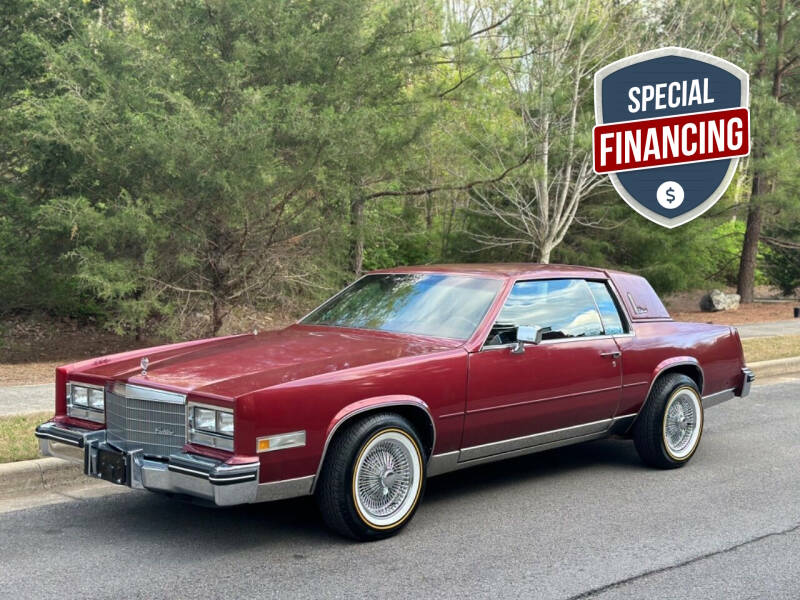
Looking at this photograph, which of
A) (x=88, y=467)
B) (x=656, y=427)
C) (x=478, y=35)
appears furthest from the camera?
(x=478, y=35)

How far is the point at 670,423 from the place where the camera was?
7.01 meters

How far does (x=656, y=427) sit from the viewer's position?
685cm

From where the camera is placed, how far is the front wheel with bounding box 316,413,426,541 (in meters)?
4.93

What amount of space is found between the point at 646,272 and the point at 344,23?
31.0 feet

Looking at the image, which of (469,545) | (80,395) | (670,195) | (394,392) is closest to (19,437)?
(80,395)

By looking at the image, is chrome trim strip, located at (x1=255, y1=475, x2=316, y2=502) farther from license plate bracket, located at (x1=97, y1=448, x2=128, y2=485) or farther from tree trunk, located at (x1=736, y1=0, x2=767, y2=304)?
tree trunk, located at (x1=736, y1=0, x2=767, y2=304)

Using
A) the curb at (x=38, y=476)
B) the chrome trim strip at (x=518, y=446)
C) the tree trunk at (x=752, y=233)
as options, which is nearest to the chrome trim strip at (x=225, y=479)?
the chrome trim strip at (x=518, y=446)

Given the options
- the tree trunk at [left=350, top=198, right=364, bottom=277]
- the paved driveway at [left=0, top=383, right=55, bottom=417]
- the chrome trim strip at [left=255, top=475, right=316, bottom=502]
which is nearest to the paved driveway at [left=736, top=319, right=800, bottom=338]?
the tree trunk at [left=350, top=198, right=364, bottom=277]

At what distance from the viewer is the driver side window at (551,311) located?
6012 millimetres

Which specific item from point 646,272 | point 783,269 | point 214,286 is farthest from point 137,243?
point 783,269

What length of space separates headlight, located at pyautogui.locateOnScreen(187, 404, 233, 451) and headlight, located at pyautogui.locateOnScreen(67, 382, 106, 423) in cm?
84

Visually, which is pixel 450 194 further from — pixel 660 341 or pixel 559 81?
pixel 660 341

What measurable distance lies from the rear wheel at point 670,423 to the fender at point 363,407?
2.27m

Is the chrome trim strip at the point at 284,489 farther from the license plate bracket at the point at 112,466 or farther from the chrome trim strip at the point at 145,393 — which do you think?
the license plate bracket at the point at 112,466
